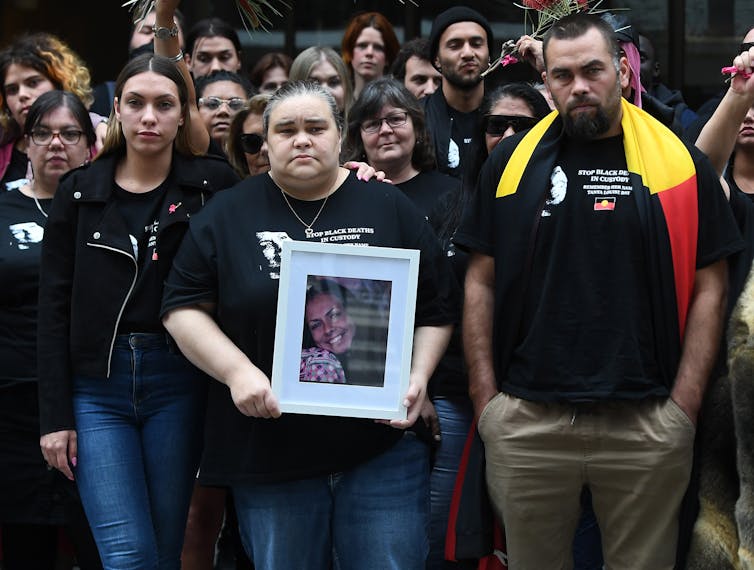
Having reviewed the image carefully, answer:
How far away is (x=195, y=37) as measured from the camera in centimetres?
676

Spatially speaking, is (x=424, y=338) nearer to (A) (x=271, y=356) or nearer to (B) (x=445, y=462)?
(A) (x=271, y=356)

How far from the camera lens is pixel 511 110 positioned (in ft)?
15.4

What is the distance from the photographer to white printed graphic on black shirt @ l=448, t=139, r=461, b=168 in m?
5.47

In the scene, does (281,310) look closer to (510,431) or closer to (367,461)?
(367,461)

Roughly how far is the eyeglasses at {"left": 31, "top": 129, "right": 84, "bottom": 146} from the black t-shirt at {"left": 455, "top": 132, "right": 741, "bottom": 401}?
207 cm

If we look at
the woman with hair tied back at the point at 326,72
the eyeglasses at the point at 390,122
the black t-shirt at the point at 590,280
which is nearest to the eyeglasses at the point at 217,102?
the woman with hair tied back at the point at 326,72

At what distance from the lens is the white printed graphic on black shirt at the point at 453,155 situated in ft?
17.9

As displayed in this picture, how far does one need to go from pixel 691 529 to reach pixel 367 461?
1.11 metres

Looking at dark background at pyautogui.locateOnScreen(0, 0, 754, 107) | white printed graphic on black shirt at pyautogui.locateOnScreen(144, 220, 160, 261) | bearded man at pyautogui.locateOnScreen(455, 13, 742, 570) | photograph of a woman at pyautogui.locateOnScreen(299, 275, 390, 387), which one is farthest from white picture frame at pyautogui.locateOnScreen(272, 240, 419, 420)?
dark background at pyautogui.locateOnScreen(0, 0, 754, 107)

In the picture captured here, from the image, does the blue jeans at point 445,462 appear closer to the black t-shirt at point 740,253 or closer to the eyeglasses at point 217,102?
the black t-shirt at point 740,253

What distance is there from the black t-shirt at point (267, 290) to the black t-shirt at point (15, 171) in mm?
2007

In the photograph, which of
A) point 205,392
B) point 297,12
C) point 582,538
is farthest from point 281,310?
point 297,12

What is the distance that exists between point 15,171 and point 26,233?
2.96ft

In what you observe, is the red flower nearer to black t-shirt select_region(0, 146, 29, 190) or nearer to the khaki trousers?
the khaki trousers
